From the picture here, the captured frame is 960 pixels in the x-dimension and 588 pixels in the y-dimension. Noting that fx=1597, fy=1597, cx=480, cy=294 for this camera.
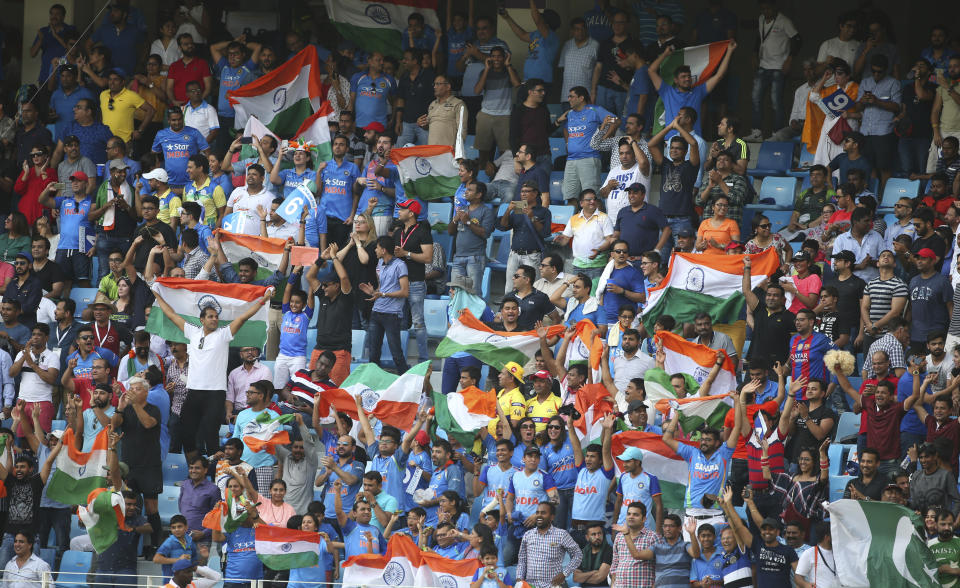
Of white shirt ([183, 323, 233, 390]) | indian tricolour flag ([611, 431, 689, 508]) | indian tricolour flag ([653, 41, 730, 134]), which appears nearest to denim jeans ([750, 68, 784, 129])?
indian tricolour flag ([653, 41, 730, 134])

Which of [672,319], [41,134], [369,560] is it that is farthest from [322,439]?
[41,134]

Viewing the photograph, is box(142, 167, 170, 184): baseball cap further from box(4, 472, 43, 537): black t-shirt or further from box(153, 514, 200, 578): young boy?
box(153, 514, 200, 578): young boy

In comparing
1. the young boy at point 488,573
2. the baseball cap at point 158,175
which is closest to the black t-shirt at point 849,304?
the young boy at point 488,573

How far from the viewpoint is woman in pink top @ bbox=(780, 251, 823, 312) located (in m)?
15.2

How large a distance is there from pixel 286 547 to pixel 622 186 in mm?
5584

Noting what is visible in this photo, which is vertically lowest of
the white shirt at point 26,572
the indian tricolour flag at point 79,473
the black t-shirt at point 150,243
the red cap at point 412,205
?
the white shirt at point 26,572

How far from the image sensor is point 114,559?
48.2ft

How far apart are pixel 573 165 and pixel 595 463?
483cm

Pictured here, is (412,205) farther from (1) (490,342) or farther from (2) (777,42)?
(2) (777,42)

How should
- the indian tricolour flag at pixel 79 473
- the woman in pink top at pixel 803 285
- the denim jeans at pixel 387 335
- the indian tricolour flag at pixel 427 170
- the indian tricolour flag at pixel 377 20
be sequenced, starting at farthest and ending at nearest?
the indian tricolour flag at pixel 377 20 → the indian tricolour flag at pixel 427 170 → the denim jeans at pixel 387 335 → the indian tricolour flag at pixel 79 473 → the woman in pink top at pixel 803 285

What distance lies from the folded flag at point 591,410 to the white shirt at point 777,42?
6.06m

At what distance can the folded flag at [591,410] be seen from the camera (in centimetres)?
1443

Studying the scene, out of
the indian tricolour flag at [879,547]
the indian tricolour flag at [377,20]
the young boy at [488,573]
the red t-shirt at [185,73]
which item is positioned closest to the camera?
the indian tricolour flag at [879,547]

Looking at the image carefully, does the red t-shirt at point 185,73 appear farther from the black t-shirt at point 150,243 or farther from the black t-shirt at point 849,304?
the black t-shirt at point 849,304
